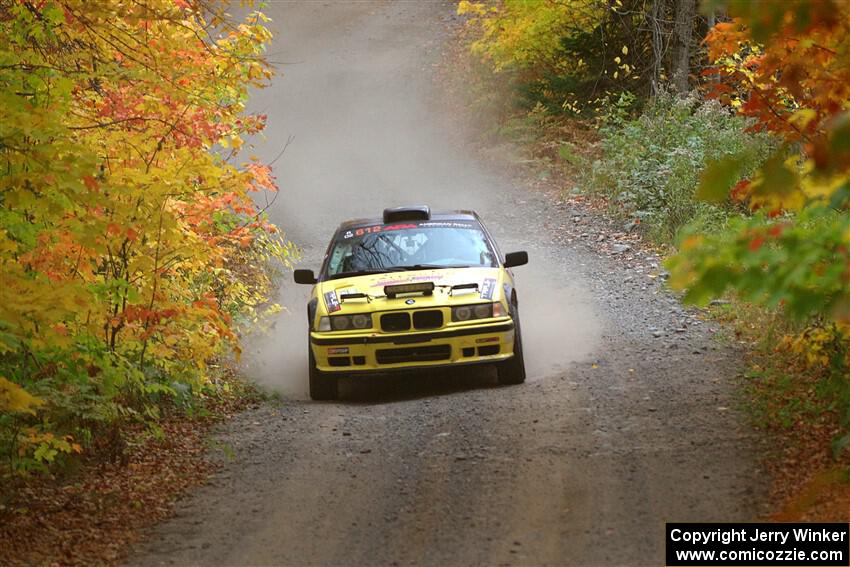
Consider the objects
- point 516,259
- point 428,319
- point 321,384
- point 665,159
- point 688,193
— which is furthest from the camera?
point 665,159

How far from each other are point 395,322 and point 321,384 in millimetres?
1114

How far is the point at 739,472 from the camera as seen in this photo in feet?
22.6

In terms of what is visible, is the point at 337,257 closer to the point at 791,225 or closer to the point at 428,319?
the point at 428,319

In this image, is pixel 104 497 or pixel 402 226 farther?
pixel 402 226

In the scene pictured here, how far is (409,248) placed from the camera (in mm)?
10812

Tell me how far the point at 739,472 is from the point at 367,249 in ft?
16.9

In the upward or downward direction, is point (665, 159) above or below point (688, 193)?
above

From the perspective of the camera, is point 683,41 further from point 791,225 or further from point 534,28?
point 791,225

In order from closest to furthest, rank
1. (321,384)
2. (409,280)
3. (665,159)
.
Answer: (409,280), (321,384), (665,159)

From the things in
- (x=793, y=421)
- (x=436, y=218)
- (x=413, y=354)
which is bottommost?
(x=793, y=421)

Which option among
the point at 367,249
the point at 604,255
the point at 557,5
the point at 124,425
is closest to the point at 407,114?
the point at 557,5

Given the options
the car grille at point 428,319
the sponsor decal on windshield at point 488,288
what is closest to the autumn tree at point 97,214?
the car grille at point 428,319

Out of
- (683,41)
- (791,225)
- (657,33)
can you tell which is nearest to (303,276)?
(791,225)

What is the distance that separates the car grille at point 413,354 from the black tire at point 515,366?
2.03 feet
